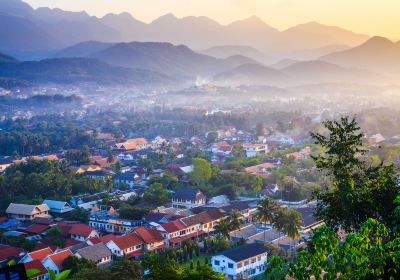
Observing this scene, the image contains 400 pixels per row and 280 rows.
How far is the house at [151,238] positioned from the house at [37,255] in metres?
3.44

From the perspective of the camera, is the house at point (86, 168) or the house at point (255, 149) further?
the house at point (255, 149)

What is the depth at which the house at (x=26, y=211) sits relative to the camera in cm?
2427

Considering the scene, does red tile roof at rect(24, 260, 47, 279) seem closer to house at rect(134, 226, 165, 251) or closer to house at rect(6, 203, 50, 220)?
house at rect(134, 226, 165, 251)

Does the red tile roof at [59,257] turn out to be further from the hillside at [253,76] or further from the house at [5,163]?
the hillside at [253,76]

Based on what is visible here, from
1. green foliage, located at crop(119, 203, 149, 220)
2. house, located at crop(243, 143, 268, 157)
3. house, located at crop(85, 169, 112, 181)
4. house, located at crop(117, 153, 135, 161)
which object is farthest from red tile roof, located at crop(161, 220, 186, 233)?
house, located at crop(243, 143, 268, 157)

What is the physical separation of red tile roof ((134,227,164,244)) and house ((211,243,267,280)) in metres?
3.66

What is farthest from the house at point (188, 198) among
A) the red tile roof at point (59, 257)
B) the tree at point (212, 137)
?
the tree at point (212, 137)

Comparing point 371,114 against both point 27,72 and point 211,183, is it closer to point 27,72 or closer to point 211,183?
point 211,183

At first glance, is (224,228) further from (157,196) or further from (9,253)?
(9,253)

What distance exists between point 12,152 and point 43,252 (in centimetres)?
2777

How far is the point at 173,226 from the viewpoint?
2178 cm

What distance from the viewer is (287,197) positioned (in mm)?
27688

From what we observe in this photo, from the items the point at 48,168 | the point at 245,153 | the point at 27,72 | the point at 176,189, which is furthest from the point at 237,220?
the point at 27,72

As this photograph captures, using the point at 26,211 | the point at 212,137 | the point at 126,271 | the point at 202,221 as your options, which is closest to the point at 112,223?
the point at 202,221
